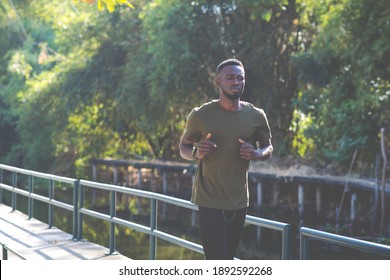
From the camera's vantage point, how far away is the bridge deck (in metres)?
9.60

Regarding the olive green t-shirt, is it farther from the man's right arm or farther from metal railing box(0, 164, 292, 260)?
metal railing box(0, 164, 292, 260)

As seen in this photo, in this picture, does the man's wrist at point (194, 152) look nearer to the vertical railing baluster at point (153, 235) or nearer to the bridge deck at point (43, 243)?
the bridge deck at point (43, 243)

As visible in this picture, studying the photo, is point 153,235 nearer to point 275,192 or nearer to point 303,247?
point 303,247

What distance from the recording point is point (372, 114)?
2298 centimetres

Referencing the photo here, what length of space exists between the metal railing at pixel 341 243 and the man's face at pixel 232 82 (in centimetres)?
111

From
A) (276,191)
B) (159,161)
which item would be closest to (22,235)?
(276,191)

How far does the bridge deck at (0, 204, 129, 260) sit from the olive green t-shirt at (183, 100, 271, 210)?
3014mm

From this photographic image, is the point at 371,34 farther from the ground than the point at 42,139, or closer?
farther from the ground

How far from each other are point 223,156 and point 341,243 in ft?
3.06

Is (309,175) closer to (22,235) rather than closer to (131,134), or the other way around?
(131,134)

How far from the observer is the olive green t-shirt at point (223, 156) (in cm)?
521

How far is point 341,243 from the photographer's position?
534cm

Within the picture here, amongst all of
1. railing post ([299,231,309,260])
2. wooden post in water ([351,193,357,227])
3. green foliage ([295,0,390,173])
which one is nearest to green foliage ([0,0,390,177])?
green foliage ([295,0,390,173])
